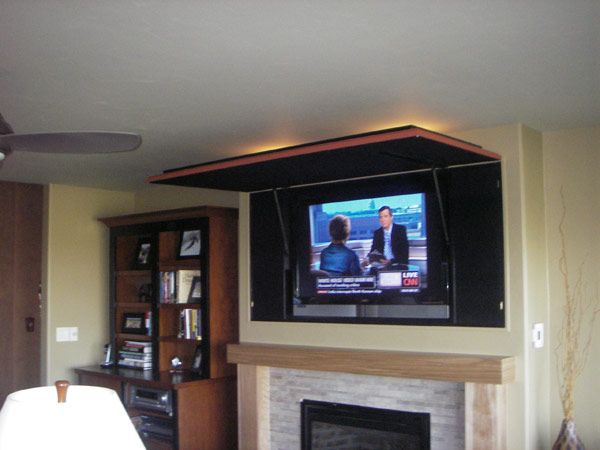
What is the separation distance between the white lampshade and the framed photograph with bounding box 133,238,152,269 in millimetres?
4750

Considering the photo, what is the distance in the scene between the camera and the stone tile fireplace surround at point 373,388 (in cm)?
394

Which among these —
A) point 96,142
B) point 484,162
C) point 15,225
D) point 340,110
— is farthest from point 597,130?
point 15,225

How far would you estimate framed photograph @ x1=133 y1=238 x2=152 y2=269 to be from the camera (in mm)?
6223

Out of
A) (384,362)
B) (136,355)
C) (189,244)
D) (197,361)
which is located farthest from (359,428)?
(136,355)

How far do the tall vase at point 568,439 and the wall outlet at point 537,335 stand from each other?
1.37ft

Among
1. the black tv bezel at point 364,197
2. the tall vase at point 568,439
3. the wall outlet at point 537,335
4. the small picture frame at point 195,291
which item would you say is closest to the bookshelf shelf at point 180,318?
the small picture frame at point 195,291

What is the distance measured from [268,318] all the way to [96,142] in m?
2.71

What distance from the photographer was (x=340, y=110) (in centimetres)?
381

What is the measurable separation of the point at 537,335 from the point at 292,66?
82.7 inches

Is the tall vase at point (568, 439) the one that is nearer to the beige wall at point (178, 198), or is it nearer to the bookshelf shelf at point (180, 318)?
the bookshelf shelf at point (180, 318)

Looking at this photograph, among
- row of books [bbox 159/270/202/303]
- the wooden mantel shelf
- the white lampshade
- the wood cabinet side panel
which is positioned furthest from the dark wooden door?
the white lampshade

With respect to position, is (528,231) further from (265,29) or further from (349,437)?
(265,29)

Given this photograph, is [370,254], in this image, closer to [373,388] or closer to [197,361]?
[373,388]

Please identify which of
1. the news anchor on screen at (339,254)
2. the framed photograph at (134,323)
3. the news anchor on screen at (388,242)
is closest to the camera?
the news anchor on screen at (388,242)
